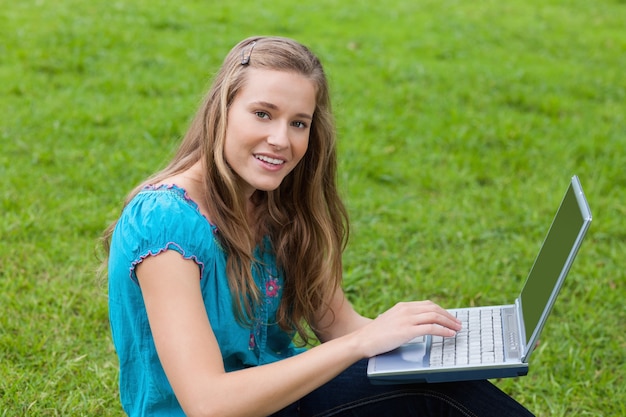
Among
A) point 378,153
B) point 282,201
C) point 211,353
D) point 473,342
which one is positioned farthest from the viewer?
point 378,153

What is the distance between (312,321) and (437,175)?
255 cm

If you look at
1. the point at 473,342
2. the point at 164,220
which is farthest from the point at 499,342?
the point at 164,220

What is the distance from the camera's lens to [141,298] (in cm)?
204

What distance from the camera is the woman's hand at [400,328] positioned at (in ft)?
6.28

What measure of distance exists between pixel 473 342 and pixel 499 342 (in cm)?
6

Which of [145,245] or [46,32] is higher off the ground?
[145,245]

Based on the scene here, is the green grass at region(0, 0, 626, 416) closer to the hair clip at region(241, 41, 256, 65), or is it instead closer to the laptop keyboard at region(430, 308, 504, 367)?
the laptop keyboard at region(430, 308, 504, 367)

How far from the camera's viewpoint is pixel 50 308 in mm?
3312

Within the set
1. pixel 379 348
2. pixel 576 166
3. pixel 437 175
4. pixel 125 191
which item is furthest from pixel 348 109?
pixel 379 348

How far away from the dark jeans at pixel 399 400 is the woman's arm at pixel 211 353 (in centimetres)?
32

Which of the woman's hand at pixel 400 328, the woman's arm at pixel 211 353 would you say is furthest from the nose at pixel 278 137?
the woman's hand at pixel 400 328

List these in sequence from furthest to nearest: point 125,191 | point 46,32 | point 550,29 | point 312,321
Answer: point 550,29 < point 46,32 < point 125,191 < point 312,321

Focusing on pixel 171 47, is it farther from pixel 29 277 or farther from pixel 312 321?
pixel 312 321

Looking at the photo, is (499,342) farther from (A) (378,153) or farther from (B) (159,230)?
(A) (378,153)
